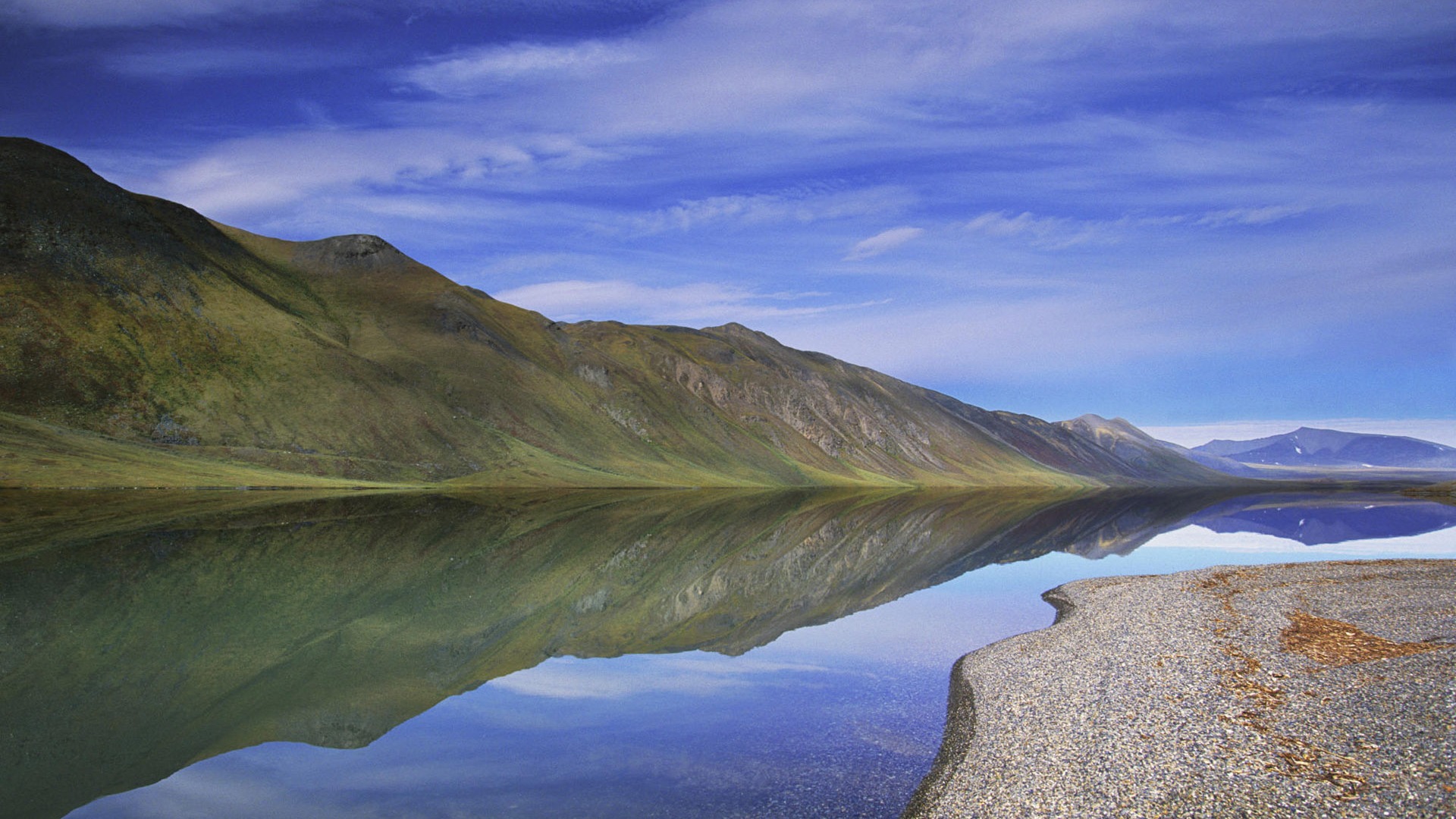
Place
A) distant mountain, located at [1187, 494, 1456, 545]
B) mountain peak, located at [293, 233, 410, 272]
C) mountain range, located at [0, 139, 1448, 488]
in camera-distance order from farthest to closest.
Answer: mountain peak, located at [293, 233, 410, 272]
distant mountain, located at [1187, 494, 1456, 545]
mountain range, located at [0, 139, 1448, 488]

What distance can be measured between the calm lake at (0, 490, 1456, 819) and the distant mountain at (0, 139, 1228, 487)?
34121 mm

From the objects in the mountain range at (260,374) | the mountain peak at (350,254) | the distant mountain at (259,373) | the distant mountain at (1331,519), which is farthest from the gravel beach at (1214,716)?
the mountain peak at (350,254)

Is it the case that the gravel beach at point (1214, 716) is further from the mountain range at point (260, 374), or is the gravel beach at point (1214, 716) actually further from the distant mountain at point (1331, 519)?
the mountain range at point (260, 374)

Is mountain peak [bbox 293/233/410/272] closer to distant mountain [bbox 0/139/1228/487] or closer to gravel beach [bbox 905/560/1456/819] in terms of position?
distant mountain [bbox 0/139/1228/487]

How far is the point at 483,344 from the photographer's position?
6535 inches

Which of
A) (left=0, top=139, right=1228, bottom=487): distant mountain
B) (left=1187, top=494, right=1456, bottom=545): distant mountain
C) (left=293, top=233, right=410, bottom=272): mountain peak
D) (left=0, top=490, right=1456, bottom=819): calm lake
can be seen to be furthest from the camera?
(left=293, top=233, right=410, bottom=272): mountain peak

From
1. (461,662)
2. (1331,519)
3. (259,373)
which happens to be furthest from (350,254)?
(1331,519)

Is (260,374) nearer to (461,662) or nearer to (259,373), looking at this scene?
(259,373)

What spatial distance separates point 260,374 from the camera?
113 m

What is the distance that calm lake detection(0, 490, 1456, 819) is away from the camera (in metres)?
17.1

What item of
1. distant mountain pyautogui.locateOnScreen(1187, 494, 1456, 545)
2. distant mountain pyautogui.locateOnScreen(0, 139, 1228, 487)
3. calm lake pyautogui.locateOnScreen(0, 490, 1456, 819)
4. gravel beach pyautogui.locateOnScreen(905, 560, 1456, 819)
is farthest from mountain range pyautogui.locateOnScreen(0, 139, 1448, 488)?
distant mountain pyautogui.locateOnScreen(1187, 494, 1456, 545)

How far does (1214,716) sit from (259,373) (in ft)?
402

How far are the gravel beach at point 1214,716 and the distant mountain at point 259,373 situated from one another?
255 ft

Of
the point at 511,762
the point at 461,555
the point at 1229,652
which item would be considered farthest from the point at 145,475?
the point at 1229,652
